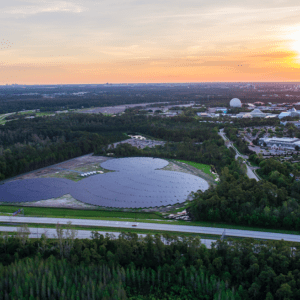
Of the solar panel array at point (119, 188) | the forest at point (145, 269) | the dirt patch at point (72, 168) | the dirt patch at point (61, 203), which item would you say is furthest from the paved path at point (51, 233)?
the dirt patch at point (72, 168)

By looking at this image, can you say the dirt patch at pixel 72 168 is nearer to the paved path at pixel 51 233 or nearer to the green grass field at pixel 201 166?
the green grass field at pixel 201 166

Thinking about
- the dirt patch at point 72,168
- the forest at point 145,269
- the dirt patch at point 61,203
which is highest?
the dirt patch at point 72,168

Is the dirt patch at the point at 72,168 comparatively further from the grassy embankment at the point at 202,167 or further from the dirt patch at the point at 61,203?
the grassy embankment at the point at 202,167

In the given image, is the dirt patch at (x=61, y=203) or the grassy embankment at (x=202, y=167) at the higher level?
the grassy embankment at (x=202, y=167)

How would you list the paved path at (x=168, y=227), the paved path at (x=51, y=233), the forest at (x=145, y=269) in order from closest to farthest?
the forest at (x=145, y=269), the paved path at (x=51, y=233), the paved path at (x=168, y=227)

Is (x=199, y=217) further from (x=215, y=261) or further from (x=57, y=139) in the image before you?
Result: (x=57, y=139)

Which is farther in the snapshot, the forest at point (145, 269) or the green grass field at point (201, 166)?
the green grass field at point (201, 166)

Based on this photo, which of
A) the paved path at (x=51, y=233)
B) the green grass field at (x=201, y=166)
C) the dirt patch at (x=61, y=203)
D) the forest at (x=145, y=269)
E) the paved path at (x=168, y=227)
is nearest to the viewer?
the forest at (x=145, y=269)

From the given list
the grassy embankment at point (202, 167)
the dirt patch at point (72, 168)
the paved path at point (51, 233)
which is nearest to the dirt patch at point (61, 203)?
the paved path at point (51, 233)
